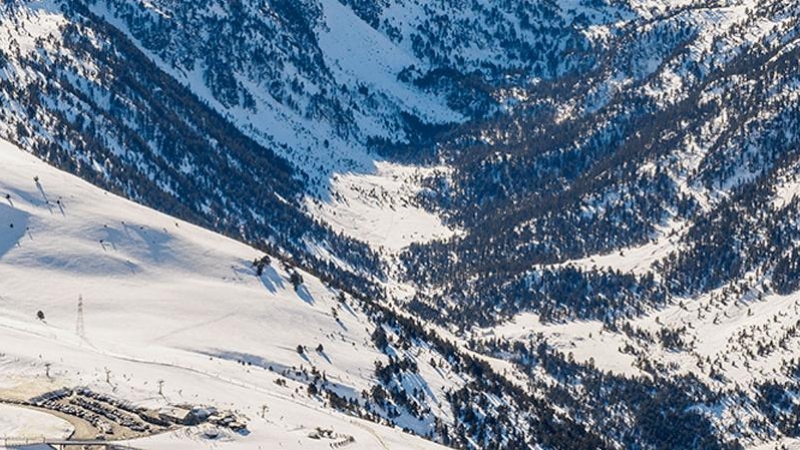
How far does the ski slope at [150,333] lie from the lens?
134250 millimetres

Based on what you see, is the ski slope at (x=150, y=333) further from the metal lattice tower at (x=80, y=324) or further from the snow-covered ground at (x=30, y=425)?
the snow-covered ground at (x=30, y=425)

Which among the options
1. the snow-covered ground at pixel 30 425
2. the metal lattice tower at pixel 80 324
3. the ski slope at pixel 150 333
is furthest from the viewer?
the metal lattice tower at pixel 80 324

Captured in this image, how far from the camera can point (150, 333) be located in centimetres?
17025

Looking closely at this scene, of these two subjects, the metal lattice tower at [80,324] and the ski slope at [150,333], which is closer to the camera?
the ski slope at [150,333]

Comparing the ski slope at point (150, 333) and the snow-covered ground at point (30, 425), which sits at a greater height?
the ski slope at point (150, 333)

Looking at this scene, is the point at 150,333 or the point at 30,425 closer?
the point at 30,425

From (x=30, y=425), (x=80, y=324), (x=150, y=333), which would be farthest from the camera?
(x=150, y=333)

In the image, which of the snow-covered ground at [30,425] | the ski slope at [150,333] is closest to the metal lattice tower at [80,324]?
the ski slope at [150,333]

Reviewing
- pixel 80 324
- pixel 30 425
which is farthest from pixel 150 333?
pixel 30 425

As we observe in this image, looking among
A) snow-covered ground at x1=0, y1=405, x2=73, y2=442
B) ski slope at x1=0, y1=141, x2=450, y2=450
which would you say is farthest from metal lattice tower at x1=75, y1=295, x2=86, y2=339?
snow-covered ground at x1=0, y1=405, x2=73, y2=442

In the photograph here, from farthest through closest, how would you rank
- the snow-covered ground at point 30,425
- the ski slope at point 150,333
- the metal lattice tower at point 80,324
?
the metal lattice tower at point 80,324 → the ski slope at point 150,333 → the snow-covered ground at point 30,425

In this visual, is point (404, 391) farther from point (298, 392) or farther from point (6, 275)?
point (6, 275)

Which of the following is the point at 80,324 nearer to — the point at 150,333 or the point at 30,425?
the point at 150,333

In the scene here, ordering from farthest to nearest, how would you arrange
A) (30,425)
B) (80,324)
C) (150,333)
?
(150,333), (80,324), (30,425)
